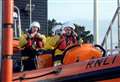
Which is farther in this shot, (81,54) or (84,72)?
(81,54)

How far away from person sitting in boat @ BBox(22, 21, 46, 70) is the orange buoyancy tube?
1078 mm

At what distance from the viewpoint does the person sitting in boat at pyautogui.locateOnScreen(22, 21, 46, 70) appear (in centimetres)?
583

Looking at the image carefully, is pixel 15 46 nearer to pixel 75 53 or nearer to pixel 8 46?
pixel 75 53

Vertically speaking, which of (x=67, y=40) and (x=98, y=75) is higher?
(x=67, y=40)

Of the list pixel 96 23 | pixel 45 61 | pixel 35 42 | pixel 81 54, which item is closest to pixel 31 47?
pixel 35 42

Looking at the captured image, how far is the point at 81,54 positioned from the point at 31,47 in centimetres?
163

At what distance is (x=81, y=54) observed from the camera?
185 inches

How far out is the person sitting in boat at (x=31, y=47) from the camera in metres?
5.83

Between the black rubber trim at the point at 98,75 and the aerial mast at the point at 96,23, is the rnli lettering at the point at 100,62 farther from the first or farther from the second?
the aerial mast at the point at 96,23

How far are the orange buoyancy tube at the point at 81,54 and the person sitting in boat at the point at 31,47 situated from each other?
1078 millimetres

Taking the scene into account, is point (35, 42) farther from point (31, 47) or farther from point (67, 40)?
point (67, 40)

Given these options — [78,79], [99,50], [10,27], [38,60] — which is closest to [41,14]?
[38,60]

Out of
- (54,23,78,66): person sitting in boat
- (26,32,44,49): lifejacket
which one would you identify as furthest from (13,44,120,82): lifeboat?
(26,32,44,49): lifejacket

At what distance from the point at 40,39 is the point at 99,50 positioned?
6.28ft
